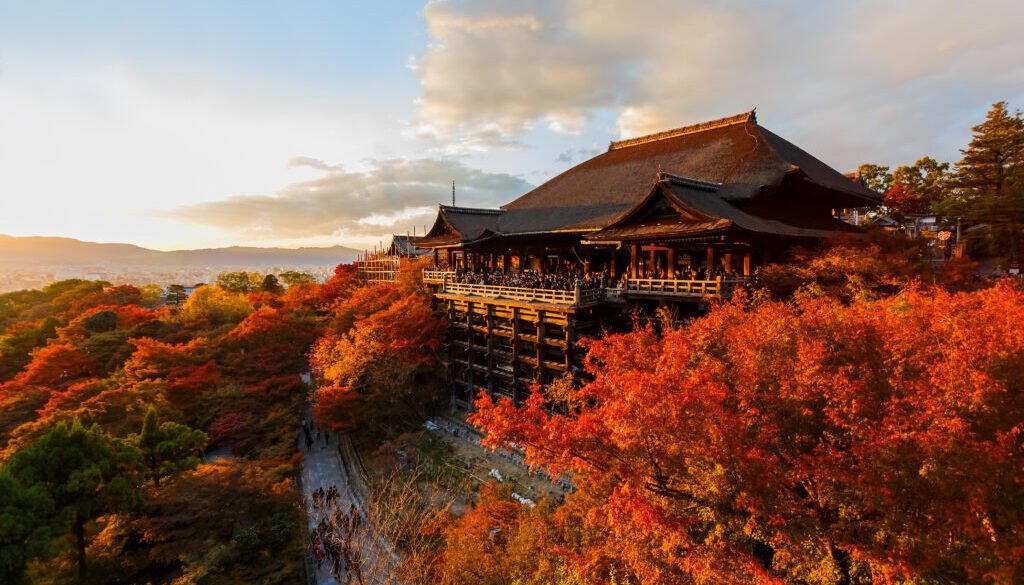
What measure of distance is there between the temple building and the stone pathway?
314 inches

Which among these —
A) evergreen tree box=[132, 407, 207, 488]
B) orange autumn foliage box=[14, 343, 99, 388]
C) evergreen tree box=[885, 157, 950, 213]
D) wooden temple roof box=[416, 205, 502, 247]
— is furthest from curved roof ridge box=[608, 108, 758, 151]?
orange autumn foliage box=[14, 343, 99, 388]

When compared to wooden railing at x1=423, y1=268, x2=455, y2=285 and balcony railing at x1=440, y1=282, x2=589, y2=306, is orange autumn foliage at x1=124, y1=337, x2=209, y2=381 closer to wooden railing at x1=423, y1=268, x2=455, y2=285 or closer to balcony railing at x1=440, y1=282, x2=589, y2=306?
wooden railing at x1=423, y1=268, x2=455, y2=285

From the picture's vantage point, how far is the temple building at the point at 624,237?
1731cm

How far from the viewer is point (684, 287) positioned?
1655 centimetres

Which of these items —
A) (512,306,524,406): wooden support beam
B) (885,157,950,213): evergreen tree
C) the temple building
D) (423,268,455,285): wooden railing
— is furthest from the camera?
(885,157,950,213): evergreen tree

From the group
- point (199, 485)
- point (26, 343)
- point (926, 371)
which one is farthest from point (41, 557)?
point (26, 343)

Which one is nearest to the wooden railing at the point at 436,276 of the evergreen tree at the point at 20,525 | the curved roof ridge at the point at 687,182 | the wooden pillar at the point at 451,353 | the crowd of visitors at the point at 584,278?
the crowd of visitors at the point at 584,278

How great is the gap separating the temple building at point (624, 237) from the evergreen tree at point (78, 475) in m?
15.3

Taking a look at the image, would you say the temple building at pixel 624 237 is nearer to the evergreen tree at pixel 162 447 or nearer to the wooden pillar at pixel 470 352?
the wooden pillar at pixel 470 352

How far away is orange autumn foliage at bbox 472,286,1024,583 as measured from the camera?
259 inches

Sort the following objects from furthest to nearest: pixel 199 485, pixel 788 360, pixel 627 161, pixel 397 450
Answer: pixel 627 161 → pixel 397 450 → pixel 199 485 → pixel 788 360

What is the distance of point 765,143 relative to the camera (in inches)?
879

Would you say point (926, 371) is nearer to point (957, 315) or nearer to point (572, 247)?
point (957, 315)

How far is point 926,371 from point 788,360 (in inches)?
87.5
